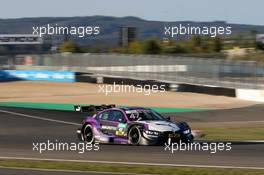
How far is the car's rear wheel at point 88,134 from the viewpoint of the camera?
768 inches

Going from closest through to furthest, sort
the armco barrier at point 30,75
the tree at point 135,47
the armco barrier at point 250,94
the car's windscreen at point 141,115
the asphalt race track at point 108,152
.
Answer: the asphalt race track at point 108,152 → the car's windscreen at point 141,115 → the armco barrier at point 250,94 → the armco barrier at point 30,75 → the tree at point 135,47

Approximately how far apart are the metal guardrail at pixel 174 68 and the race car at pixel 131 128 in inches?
935

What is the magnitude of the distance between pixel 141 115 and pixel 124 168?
5.35 meters

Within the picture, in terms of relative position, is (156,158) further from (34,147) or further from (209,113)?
(209,113)

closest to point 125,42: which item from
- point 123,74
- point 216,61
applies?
point 123,74

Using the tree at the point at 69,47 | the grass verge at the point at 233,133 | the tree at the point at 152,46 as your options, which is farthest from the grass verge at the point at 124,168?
the tree at the point at 69,47

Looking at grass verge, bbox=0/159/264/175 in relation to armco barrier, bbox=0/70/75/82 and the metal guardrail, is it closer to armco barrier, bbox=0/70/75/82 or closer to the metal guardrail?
the metal guardrail

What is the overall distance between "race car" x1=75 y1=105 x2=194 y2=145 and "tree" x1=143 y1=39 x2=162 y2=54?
255 ft

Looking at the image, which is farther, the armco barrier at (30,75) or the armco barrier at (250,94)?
the armco barrier at (30,75)

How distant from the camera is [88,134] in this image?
773 inches

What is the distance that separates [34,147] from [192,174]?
7.08 m

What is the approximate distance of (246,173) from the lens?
40.8 ft

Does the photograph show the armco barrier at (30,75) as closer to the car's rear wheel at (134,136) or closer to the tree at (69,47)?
the tree at (69,47)

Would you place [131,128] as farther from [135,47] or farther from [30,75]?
[135,47]
